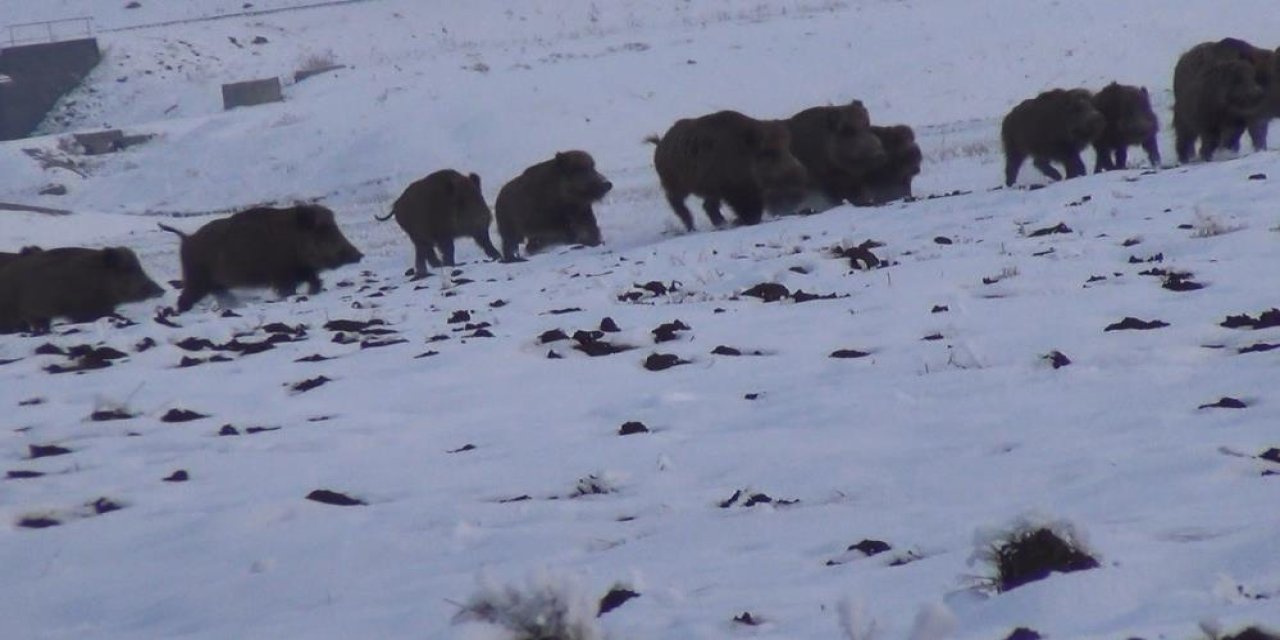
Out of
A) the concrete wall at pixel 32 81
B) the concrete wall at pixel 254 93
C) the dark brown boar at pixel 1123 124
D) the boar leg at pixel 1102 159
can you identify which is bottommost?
the boar leg at pixel 1102 159

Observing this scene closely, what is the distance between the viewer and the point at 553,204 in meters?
17.4

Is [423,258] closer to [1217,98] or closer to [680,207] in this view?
[680,207]

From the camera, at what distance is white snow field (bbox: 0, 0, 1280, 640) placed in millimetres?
3453

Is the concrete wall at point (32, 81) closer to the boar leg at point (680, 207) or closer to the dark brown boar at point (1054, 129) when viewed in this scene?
the boar leg at point (680, 207)

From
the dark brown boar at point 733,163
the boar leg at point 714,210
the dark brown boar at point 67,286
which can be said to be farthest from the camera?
the boar leg at point 714,210

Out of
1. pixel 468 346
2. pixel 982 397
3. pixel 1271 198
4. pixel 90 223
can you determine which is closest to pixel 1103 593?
pixel 982 397

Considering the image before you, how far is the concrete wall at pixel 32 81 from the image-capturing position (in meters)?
49.5

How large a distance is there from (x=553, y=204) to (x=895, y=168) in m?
4.20

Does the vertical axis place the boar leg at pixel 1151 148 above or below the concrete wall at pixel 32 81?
below

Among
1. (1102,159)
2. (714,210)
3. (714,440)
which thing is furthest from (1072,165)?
(714,440)

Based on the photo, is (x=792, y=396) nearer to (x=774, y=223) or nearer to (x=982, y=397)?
(x=982, y=397)

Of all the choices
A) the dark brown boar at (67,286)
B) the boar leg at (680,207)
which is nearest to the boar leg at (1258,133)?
the boar leg at (680,207)

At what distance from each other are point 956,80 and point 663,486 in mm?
33781

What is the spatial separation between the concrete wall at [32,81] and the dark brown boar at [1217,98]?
42.2m
